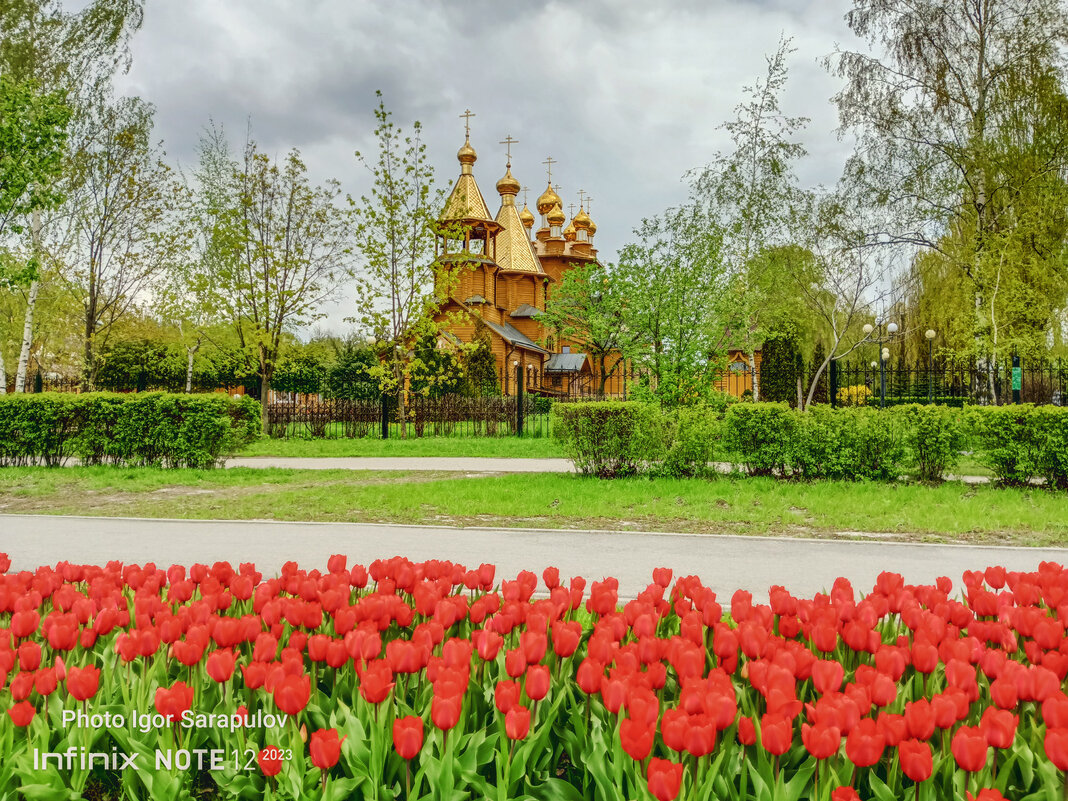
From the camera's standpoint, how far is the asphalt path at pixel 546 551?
5.34 metres

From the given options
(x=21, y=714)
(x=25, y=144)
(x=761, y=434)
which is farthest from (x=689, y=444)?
(x=25, y=144)

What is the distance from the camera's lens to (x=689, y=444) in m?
10.8

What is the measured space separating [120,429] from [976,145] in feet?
75.2

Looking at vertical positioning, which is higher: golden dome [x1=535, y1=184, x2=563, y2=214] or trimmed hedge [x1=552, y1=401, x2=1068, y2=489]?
golden dome [x1=535, y1=184, x2=563, y2=214]

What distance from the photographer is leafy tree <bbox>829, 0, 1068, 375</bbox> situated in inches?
758

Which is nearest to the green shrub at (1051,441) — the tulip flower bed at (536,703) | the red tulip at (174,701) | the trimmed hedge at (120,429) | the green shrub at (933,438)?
the green shrub at (933,438)

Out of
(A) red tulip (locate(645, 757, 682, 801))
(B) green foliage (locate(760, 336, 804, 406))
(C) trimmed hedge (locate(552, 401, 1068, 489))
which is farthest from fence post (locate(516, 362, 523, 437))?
(A) red tulip (locate(645, 757, 682, 801))

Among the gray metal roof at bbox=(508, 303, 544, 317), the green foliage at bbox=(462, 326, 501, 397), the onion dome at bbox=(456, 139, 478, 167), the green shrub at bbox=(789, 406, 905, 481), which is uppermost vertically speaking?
the onion dome at bbox=(456, 139, 478, 167)

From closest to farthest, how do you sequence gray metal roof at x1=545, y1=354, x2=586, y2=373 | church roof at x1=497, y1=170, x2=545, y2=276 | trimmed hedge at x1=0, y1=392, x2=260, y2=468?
trimmed hedge at x1=0, y1=392, x2=260, y2=468 < gray metal roof at x1=545, y1=354, x2=586, y2=373 < church roof at x1=497, y1=170, x2=545, y2=276

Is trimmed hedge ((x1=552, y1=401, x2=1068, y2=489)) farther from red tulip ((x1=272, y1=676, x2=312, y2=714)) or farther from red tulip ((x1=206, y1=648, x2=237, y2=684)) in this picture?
red tulip ((x1=272, y1=676, x2=312, y2=714))

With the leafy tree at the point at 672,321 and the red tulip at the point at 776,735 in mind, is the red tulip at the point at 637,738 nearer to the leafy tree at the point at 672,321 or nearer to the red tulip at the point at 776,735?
the red tulip at the point at 776,735

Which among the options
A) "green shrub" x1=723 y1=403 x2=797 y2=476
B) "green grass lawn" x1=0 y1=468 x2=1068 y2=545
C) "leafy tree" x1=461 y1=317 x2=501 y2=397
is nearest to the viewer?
"green grass lawn" x1=0 y1=468 x2=1068 y2=545

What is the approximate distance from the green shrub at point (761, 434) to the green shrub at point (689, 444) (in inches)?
10.1

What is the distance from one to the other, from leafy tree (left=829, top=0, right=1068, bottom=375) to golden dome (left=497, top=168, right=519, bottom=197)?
32.2 m
